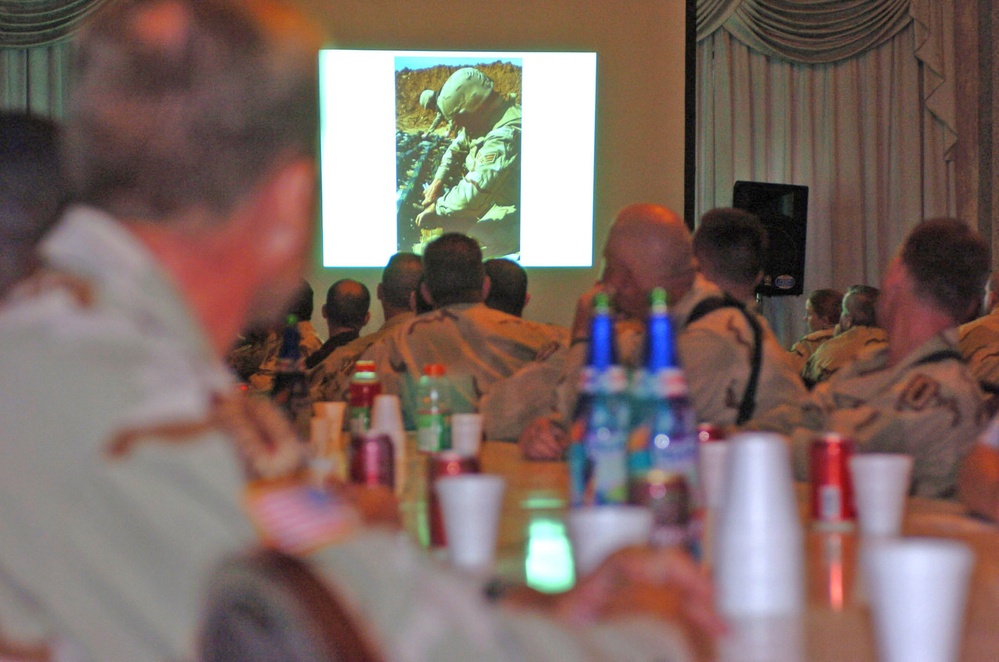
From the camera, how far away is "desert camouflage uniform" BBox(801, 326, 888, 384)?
5645 millimetres

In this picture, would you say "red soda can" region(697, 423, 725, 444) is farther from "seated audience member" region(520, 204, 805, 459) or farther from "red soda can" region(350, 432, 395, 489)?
"seated audience member" region(520, 204, 805, 459)

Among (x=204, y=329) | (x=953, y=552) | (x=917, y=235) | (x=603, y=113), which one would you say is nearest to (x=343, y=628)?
(x=204, y=329)

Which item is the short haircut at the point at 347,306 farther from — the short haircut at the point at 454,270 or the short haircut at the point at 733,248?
the short haircut at the point at 733,248

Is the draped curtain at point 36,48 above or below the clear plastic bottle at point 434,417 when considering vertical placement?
above

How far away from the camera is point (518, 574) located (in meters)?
1.37

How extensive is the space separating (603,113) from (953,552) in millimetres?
6377

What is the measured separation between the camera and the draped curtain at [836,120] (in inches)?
322

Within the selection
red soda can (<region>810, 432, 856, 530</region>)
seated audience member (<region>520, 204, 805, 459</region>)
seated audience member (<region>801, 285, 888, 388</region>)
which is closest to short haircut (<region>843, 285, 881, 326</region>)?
seated audience member (<region>801, 285, 888, 388</region>)

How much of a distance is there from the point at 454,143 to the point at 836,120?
10.2 ft

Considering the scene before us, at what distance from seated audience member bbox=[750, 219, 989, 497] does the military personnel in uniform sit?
4.50 metres

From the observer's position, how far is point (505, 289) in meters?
4.79

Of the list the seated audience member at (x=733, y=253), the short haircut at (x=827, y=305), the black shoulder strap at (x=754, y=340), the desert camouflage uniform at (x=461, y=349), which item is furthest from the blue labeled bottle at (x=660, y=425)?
the short haircut at (x=827, y=305)

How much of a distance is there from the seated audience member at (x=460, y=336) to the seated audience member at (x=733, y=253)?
2.23 ft

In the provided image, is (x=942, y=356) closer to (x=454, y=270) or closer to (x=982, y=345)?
(x=454, y=270)
